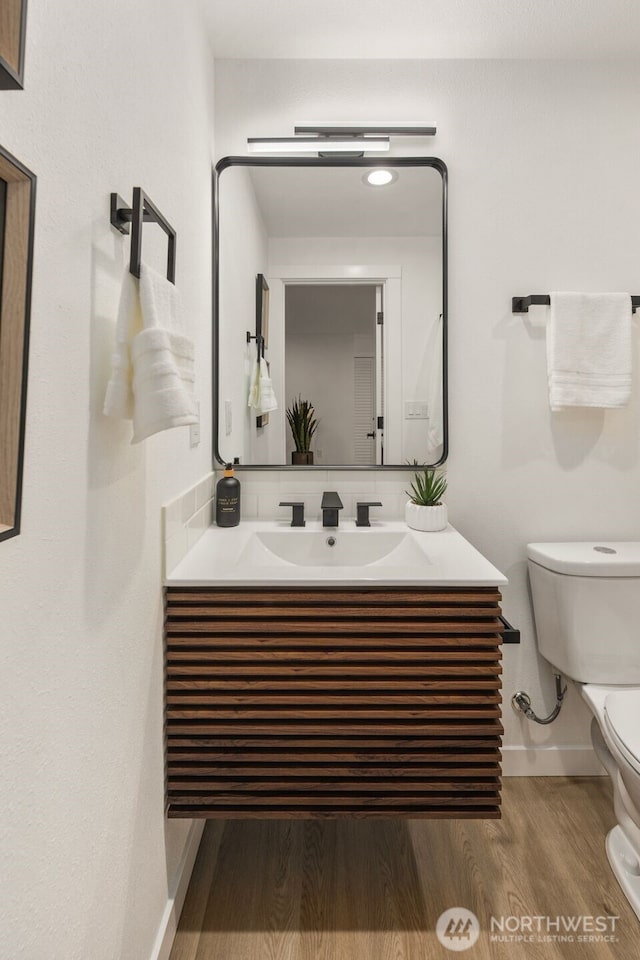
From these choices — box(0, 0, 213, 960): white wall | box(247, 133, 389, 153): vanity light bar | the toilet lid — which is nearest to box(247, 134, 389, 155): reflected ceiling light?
box(247, 133, 389, 153): vanity light bar

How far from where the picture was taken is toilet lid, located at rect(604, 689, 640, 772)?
4.03ft

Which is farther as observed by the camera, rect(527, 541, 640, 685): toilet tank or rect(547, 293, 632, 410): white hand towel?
rect(547, 293, 632, 410): white hand towel

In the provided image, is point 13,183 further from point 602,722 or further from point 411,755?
point 602,722

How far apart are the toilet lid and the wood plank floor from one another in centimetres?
45

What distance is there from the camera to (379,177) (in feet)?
5.88

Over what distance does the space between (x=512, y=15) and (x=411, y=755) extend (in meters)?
2.01

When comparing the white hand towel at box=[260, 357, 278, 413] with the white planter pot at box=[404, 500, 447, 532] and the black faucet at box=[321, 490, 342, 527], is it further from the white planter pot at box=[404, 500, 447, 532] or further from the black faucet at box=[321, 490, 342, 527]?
the white planter pot at box=[404, 500, 447, 532]

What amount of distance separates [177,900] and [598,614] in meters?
1.33

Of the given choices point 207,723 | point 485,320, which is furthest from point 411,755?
point 485,320

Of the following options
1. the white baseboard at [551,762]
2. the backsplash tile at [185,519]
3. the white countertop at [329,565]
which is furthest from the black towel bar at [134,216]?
the white baseboard at [551,762]

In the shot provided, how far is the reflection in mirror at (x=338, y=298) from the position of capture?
1787mm

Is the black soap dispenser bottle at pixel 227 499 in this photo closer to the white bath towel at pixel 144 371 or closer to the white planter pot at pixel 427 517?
the white planter pot at pixel 427 517

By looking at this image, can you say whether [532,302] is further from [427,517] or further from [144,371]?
[144,371]

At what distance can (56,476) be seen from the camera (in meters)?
0.71
